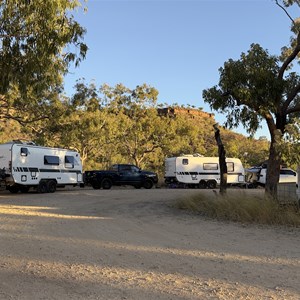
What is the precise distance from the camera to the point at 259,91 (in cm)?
1320

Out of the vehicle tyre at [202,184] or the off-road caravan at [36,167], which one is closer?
the off-road caravan at [36,167]

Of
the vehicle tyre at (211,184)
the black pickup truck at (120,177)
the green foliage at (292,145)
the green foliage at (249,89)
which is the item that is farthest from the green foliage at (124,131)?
the green foliage at (292,145)

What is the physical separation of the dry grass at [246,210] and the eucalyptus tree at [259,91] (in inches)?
67.3

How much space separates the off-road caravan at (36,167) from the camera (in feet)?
67.6

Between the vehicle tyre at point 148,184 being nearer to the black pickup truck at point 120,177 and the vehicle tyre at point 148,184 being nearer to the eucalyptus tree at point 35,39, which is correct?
the black pickup truck at point 120,177

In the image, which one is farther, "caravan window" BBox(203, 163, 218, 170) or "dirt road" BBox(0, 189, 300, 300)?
"caravan window" BBox(203, 163, 218, 170)

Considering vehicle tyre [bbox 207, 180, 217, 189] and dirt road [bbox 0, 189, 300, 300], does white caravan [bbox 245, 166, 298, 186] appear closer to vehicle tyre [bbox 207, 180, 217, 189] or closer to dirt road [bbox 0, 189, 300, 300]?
vehicle tyre [bbox 207, 180, 217, 189]

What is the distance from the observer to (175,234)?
945 centimetres

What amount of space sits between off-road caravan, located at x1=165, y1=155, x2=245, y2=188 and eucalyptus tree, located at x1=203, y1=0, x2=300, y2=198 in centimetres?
1565

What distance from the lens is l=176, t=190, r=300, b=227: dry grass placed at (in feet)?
37.0

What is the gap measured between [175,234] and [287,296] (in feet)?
15.0

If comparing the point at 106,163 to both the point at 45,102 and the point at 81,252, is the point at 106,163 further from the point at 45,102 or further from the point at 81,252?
the point at 81,252

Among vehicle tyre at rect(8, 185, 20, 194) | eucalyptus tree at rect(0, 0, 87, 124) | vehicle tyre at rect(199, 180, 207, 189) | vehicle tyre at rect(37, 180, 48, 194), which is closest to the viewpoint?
eucalyptus tree at rect(0, 0, 87, 124)

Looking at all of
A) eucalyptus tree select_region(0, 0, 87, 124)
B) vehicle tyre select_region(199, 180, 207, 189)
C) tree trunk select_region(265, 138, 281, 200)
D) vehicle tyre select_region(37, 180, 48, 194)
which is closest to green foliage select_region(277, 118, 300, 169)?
tree trunk select_region(265, 138, 281, 200)
